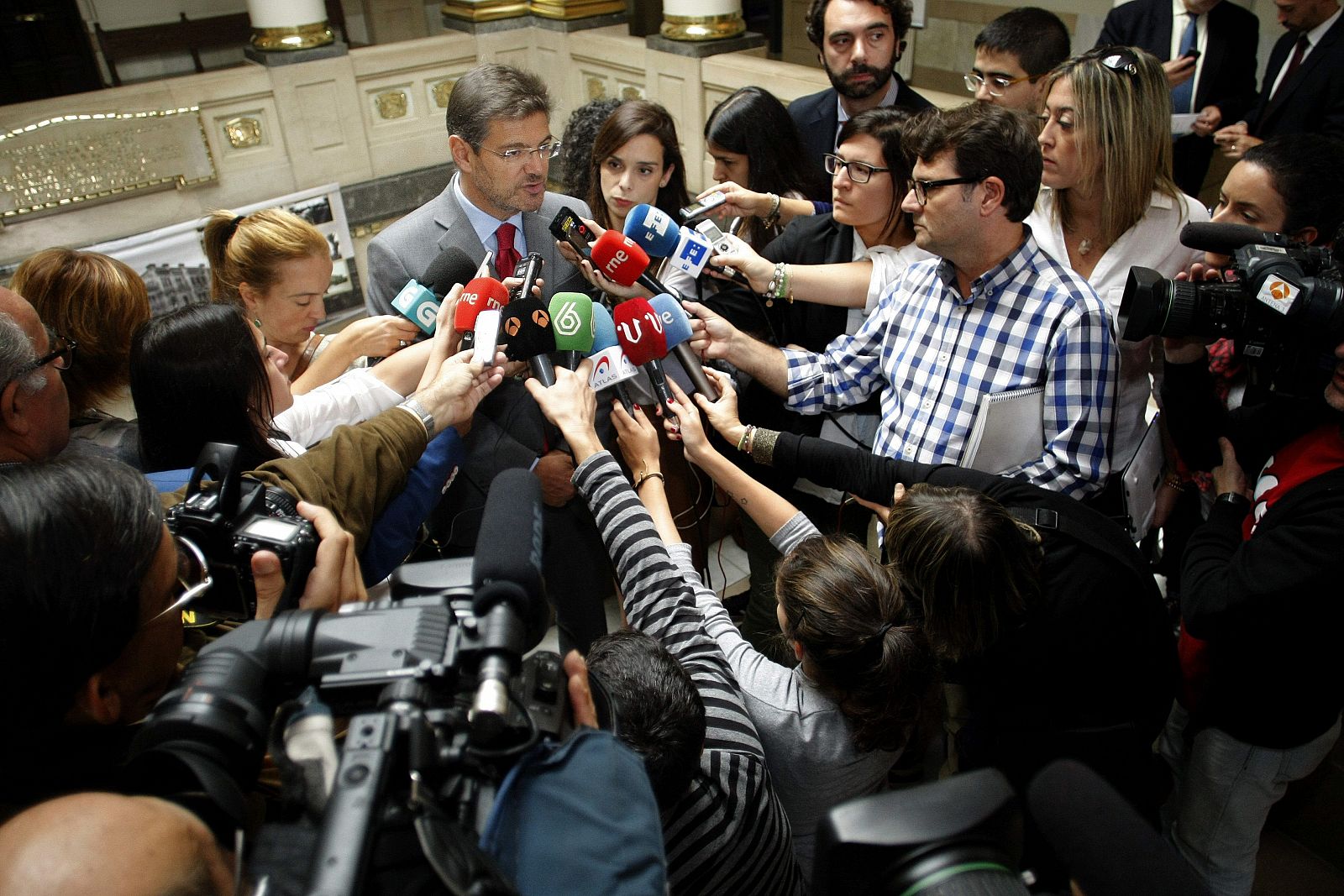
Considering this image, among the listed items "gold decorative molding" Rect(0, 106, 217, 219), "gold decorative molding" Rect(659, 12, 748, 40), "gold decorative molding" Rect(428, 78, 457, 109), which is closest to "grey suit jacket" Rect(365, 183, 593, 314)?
"gold decorative molding" Rect(659, 12, 748, 40)

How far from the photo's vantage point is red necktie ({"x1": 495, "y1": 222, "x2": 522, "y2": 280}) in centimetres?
212

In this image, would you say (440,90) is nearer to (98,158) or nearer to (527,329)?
(98,158)

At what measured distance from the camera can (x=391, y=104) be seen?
536 centimetres

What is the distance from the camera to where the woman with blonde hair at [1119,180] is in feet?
6.29

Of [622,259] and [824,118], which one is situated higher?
[824,118]

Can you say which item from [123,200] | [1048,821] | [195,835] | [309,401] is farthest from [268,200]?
[1048,821]

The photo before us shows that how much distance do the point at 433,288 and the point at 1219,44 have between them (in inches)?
115

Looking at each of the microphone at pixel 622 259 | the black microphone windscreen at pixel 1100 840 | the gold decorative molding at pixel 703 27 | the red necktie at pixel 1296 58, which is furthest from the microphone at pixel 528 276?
the gold decorative molding at pixel 703 27

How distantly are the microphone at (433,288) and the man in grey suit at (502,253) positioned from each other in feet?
0.30

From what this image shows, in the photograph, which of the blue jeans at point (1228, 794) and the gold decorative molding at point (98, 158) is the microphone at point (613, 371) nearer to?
the blue jeans at point (1228, 794)

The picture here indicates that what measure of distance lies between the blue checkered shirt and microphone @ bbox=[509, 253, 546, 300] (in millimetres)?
797

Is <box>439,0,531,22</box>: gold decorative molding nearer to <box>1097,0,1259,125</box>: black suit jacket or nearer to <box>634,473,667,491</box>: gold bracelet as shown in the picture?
<box>1097,0,1259,125</box>: black suit jacket

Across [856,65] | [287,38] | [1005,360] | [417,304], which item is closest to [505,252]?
[417,304]

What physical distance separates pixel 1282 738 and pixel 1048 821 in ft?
3.97
